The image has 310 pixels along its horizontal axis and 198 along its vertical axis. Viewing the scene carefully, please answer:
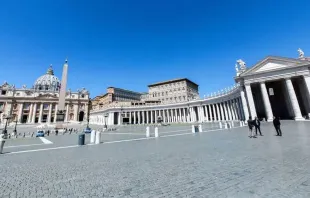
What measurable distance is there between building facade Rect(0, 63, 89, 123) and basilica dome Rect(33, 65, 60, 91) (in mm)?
12431

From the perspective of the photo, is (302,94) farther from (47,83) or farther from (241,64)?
(47,83)

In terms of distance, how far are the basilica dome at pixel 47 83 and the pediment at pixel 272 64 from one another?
128m

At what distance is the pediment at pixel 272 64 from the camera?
88.1 feet

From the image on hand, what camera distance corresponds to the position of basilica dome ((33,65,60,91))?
108 metres

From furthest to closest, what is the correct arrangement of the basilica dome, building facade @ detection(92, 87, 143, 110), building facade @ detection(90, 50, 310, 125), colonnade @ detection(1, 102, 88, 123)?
the basilica dome → building facade @ detection(92, 87, 143, 110) → colonnade @ detection(1, 102, 88, 123) → building facade @ detection(90, 50, 310, 125)

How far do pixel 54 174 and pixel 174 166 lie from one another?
14.0 ft

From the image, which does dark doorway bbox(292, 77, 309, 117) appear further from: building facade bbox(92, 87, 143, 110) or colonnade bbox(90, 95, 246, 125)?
building facade bbox(92, 87, 143, 110)

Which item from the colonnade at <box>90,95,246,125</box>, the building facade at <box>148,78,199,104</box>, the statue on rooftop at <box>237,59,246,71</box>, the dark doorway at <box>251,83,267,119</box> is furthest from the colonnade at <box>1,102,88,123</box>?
the dark doorway at <box>251,83,267,119</box>

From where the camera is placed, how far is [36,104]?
89375 mm

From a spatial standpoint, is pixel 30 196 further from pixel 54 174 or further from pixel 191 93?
pixel 191 93

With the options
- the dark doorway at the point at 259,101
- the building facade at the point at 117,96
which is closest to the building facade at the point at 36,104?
the building facade at the point at 117,96

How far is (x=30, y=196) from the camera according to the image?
3.46 m

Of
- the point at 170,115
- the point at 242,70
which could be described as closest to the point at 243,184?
the point at 242,70

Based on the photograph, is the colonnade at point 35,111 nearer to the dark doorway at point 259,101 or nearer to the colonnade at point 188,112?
the colonnade at point 188,112
